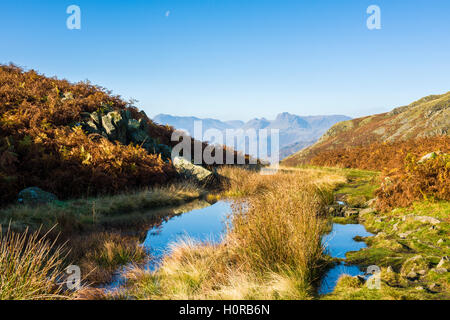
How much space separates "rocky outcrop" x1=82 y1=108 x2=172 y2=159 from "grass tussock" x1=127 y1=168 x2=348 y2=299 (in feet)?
32.8

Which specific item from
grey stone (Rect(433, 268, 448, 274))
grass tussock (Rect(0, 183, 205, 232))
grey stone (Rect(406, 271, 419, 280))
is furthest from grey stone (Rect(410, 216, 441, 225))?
grass tussock (Rect(0, 183, 205, 232))

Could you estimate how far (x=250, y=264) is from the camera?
434 cm

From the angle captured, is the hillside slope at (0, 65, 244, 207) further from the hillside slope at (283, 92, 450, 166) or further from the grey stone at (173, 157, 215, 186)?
the hillside slope at (283, 92, 450, 166)

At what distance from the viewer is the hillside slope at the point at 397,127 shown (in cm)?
2533

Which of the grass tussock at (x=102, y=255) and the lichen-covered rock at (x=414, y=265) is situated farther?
the grass tussock at (x=102, y=255)

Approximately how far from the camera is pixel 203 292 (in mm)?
3660

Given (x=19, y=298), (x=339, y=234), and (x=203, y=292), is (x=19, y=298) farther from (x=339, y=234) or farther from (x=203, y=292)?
(x=339, y=234)

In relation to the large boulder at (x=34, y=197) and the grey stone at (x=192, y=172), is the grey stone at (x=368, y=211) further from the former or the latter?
the large boulder at (x=34, y=197)

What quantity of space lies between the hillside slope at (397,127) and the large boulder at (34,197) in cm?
2024

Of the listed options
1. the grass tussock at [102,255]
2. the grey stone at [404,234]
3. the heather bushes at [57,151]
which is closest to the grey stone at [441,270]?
the grey stone at [404,234]

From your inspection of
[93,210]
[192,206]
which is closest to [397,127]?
[192,206]
